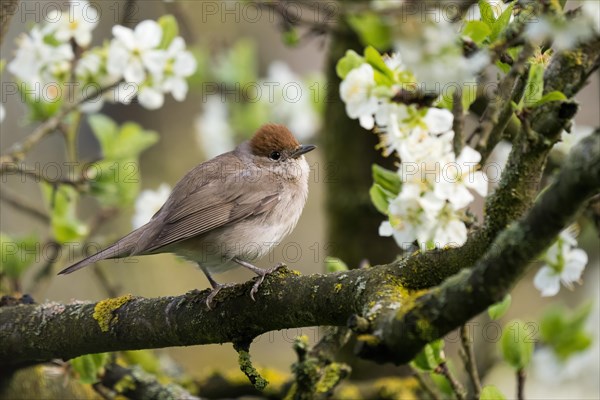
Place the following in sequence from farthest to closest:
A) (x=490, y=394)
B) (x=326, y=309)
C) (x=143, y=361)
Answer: (x=143, y=361), (x=490, y=394), (x=326, y=309)

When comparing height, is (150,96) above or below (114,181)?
above

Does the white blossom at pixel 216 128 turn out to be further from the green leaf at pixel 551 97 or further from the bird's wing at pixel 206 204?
the green leaf at pixel 551 97

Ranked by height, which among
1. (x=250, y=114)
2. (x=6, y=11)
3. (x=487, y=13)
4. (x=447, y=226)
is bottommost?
(x=447, y=226)

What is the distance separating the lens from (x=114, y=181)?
482 centimetres

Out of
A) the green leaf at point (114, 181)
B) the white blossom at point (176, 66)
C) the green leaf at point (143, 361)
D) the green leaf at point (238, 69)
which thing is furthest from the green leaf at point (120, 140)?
the green leaf at point (238, 69)

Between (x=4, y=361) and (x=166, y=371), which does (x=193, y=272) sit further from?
(x=4, y=361)

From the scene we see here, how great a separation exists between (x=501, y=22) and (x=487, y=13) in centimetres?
10

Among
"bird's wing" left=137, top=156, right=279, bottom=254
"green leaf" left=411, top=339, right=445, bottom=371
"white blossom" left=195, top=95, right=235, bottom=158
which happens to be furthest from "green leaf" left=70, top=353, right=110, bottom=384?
"white blossom" left=195, top=95, right=235, bottom=158

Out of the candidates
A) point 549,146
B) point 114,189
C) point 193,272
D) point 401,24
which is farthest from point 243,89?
point 401,24

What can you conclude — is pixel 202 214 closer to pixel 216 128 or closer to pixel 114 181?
pixel 114 181

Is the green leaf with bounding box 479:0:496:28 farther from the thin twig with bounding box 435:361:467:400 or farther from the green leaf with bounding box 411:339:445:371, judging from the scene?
the thin twig with bounding box 435:361:467:400

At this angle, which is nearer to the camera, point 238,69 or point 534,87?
point 534,87

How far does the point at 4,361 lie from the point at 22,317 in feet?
0.89

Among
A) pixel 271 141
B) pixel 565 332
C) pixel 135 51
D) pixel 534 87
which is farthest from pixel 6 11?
pixel 565 332
